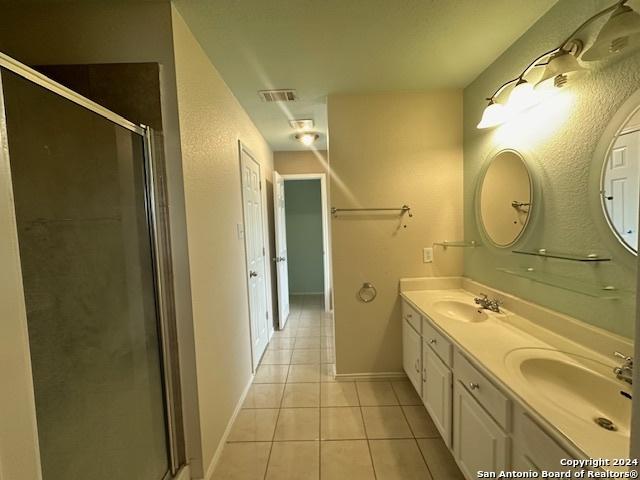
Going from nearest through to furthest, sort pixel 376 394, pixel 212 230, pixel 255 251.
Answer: pixel 212 230, pixel 376 394, pixel 255 251

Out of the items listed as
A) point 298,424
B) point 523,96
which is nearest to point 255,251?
point 298,424

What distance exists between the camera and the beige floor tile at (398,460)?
5.01ft

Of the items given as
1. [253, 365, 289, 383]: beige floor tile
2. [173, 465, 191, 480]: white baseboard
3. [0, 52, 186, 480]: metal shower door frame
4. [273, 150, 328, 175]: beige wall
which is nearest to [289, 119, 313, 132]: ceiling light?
[273, 150, 328, 175]: beige wall

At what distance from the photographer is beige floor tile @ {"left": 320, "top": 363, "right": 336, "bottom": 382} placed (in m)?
2.48

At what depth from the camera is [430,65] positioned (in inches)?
75.5

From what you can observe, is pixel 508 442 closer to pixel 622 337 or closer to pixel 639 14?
pixel 622 337

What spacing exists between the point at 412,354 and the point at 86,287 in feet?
6.53

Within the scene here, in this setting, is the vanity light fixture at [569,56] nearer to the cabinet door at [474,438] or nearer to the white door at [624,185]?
the white door at [624,185]

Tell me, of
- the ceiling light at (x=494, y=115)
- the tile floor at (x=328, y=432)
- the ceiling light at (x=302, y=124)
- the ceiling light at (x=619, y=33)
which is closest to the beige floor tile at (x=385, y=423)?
the tile floor at (x=328, y=432)

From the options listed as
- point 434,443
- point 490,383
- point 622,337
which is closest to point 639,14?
point 622,337

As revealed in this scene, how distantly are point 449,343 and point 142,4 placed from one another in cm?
223

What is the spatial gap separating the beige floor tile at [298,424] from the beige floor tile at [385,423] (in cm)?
35

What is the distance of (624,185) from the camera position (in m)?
1.09

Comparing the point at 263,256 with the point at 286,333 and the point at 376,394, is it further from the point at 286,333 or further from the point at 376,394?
the point at 376,394
